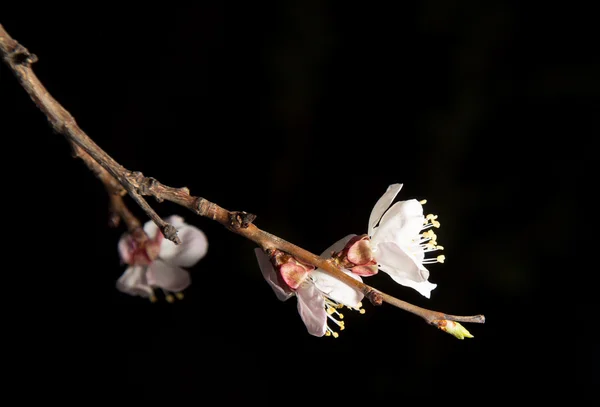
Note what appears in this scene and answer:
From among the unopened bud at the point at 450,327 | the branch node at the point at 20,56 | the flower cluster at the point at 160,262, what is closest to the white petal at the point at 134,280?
the flower cluster at the point at 160,262

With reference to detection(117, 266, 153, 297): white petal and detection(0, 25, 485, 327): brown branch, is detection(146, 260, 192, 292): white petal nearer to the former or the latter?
detection(117, 266, 153, 297): white petal

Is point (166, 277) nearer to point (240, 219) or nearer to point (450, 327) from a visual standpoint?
point (240, 219)

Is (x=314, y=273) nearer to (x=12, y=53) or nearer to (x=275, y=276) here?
(x=275, y=276)

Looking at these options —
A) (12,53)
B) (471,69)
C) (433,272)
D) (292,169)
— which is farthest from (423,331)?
(12,53)

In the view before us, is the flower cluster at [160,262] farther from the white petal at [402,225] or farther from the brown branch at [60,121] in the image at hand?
the white petal at [402,225]

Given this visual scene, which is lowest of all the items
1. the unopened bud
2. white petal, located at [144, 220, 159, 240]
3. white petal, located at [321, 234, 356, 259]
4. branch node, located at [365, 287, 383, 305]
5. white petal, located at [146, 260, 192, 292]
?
branch node, located at [365, 287, 383, 305]

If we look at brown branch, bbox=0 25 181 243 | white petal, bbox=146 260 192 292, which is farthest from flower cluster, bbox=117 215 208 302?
brown branch, bbox=0 25 181 243
